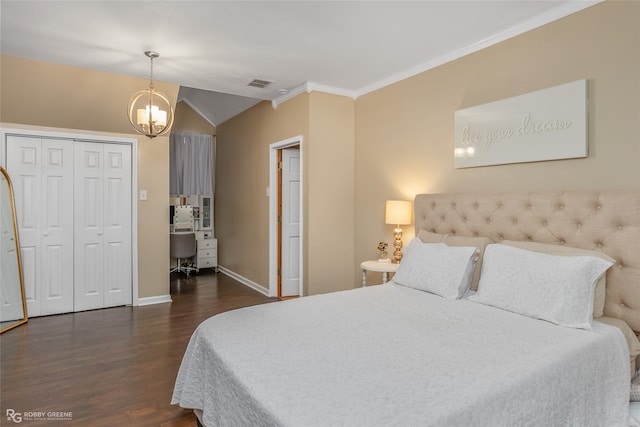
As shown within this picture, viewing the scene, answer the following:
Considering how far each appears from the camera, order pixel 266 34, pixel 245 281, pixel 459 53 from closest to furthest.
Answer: pixel 266 34 → pixel 459 53 → pixel 245 281

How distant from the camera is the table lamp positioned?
3.49 metres

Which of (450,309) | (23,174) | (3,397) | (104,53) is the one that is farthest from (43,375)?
(450,309)

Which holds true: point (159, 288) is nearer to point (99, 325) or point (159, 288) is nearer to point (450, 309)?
point (99, 325)

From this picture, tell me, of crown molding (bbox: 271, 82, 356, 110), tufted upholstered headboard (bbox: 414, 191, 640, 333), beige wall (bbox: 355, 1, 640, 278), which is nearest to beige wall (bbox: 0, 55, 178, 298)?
crown molding (bbox: 271, 82, 356, 110)

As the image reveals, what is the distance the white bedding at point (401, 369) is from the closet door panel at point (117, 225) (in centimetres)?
271

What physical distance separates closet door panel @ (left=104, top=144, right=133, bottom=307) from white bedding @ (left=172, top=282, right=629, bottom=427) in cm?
271

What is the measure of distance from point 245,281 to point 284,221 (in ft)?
4.34

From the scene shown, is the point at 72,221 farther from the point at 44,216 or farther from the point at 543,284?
the point at 543,284

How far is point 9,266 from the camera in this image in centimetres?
364

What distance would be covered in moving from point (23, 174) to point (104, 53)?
1609mm

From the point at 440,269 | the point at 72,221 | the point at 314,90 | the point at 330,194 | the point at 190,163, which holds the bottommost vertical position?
the point at 440,269

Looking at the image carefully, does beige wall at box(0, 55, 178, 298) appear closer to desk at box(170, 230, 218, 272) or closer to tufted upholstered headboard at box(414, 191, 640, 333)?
desk at box(170, 230, 218, 272)

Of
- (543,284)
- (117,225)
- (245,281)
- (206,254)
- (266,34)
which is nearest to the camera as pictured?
(543,284)

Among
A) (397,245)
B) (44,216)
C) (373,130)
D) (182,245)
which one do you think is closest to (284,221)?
(373,130)
